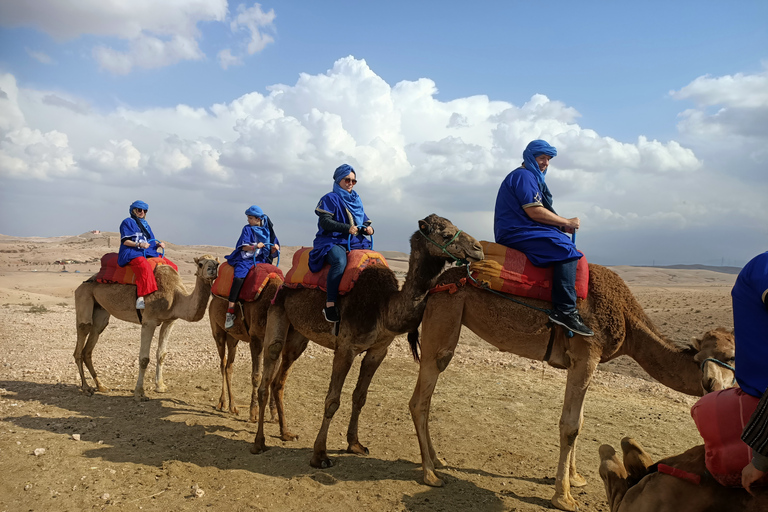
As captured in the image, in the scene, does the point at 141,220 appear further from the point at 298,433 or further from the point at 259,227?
the point at 298,433

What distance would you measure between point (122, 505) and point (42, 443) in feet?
7.18

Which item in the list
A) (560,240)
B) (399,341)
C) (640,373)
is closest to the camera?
(560,240)

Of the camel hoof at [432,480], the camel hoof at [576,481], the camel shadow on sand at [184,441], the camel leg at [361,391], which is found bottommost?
the camel shadow on sand at [184,441]

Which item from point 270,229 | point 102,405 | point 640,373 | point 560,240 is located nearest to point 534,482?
point 560,240

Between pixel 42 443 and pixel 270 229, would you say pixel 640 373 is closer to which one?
pixel 270 229

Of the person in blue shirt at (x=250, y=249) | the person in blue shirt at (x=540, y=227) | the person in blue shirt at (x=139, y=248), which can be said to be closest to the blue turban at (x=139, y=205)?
the person in blue shirt at (x=139, y=248)

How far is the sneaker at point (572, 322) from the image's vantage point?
17.7 ft

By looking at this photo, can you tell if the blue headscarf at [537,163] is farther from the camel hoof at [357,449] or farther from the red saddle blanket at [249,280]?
the red saddle blanket at [249,280]

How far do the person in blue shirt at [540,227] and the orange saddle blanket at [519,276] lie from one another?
0.28ft

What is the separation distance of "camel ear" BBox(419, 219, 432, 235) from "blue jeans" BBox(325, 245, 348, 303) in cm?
122

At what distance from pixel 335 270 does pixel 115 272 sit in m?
5.63

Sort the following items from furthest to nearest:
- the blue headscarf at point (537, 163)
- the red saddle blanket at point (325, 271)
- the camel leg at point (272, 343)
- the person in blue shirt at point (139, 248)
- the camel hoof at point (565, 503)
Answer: the person in blue shirt at point (139, 248) → the camel leg at point (272, 343) → the red saddle blanket at point (325, 271) → the blue headscarf at point (537, 163) → the camel hoof at point (565, 503)

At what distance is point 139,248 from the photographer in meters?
10.0

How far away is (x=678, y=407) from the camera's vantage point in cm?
956
